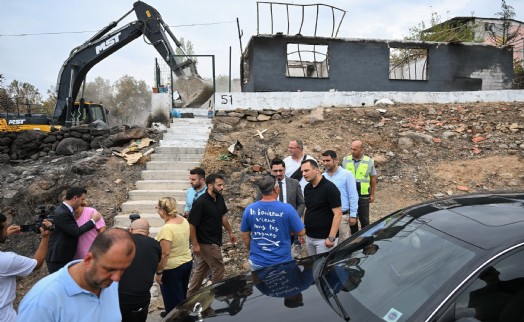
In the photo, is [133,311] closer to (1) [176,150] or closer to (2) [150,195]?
(2) [150,195]

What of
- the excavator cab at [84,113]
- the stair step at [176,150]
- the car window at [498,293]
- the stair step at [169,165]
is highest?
the excavator cab at [84,113]

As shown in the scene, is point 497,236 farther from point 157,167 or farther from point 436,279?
point 157,167

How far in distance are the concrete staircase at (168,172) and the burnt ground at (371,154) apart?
27 cm

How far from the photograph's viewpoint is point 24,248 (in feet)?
19.6

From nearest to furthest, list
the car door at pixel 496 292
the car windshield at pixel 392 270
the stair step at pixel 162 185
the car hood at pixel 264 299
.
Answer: the car door at pixel 496 292 < the car windshield at pixel 392 270 < the car hood at pixel 264 299 < the stair step at pixel 162 185

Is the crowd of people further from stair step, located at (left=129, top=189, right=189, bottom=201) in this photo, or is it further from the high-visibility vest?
stair step, located at (left=129, top=189, right=189, bottom=201)

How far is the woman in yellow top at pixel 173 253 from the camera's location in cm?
354

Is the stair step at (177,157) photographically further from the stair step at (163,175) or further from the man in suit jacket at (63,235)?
the man in suit jacket at (63,235)

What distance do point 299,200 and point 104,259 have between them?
10.3 feet

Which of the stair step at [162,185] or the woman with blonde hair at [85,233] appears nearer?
the woman with blonde hair at [85,233]

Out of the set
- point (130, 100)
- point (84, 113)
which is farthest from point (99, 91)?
point (84, 113)

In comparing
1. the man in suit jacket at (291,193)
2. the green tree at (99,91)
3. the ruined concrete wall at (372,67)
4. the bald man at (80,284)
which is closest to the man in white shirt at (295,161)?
the man in suit jacket at (291,193)

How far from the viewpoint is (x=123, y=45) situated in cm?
1246

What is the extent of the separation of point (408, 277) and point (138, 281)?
203 cm
